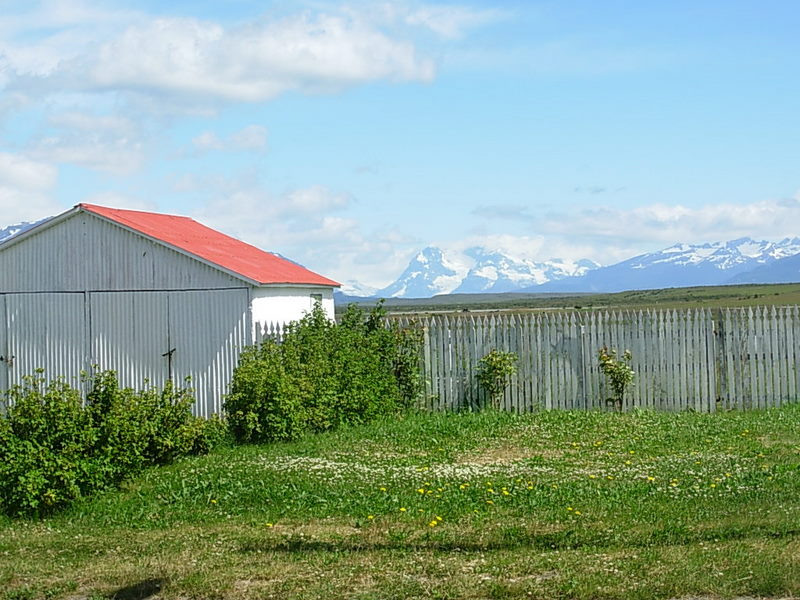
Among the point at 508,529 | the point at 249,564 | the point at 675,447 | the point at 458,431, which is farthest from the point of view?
the point at 458,431

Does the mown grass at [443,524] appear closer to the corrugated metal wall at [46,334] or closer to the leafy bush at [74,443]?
the leafy bush at [74,443]

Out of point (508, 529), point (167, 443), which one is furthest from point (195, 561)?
point (167, 443)

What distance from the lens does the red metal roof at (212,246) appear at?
19219 millimetres

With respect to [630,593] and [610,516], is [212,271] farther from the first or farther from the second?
[630,593]

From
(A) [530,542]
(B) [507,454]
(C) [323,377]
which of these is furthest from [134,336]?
(A) [530,542]

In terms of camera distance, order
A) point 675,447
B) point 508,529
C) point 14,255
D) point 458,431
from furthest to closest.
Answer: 1. point 14,255
2. point 458,431
3. point 675,447
4. point 508,529

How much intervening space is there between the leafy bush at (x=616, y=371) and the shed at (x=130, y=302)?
19.0 feet

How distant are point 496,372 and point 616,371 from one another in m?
2.14

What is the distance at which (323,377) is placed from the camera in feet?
55.0

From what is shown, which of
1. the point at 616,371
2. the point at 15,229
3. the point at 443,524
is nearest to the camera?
the point at 443,524

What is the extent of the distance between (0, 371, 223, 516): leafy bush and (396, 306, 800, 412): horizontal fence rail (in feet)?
23.5

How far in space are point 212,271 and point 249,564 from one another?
11092 mm

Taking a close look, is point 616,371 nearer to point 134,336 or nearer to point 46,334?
point 134,336

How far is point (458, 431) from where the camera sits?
1577cm
